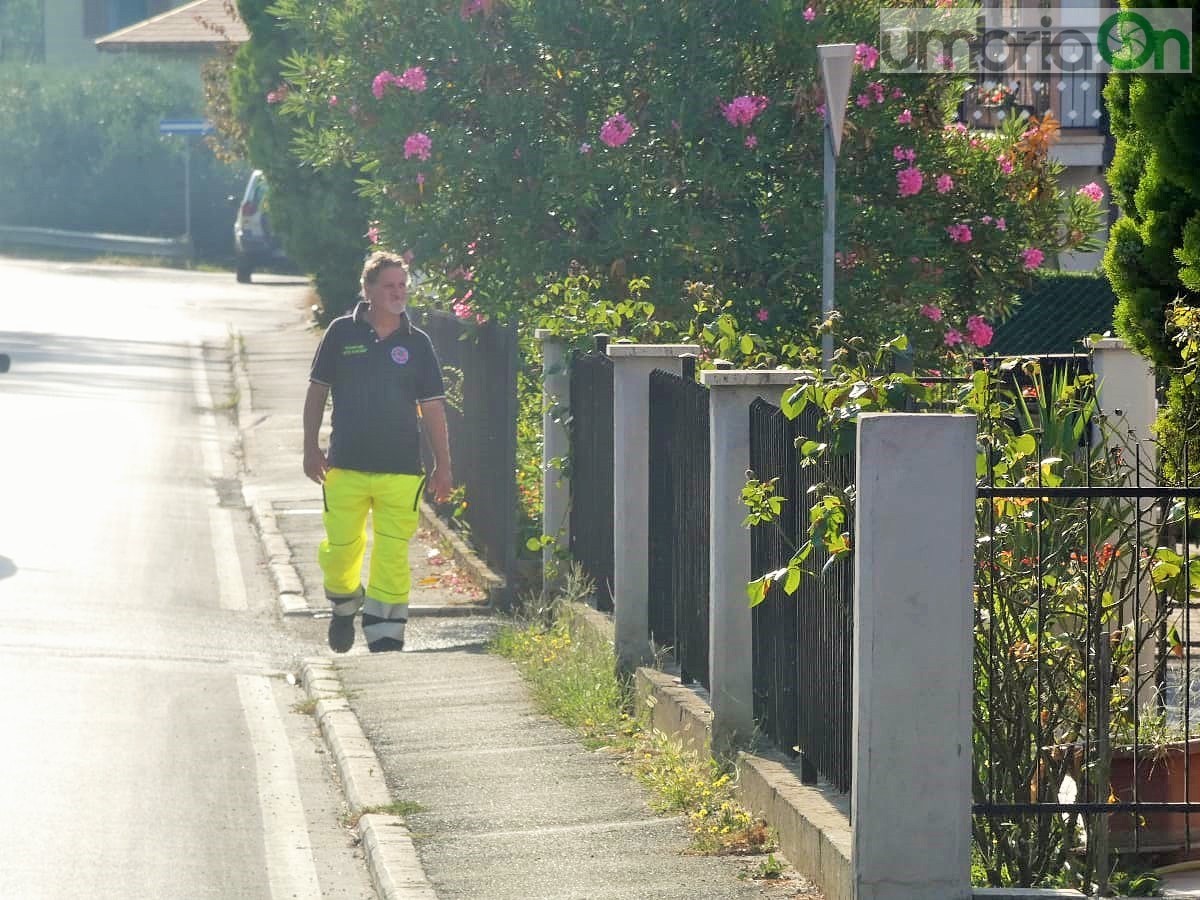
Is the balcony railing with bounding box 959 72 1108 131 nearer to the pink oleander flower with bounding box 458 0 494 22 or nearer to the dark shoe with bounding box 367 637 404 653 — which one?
the pink oleander flower with bounding box 458 0 494 22

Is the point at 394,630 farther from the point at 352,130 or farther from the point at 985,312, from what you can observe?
the point at 985,312

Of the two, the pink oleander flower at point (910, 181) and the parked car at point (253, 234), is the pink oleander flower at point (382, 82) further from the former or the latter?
the parked car at point (253, 234)

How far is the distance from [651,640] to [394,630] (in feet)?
5.40

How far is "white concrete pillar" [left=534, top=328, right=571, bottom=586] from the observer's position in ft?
38.1

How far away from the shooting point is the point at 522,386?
43.1ft

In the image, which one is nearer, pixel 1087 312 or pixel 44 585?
pixel 44 585

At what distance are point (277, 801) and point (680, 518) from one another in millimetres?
2054

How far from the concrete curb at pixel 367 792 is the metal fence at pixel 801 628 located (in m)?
1.35

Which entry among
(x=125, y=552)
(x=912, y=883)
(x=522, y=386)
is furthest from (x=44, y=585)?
(x=912, y=883)

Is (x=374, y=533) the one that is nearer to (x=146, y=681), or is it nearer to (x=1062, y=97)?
(x=146, y=681)

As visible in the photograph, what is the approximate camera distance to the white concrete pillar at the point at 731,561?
7609 mm

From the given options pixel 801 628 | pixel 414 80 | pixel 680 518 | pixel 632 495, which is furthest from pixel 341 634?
pixel 414 80

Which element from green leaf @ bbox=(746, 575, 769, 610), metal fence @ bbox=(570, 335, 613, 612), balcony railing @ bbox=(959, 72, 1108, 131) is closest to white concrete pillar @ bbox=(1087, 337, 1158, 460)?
metal fence @ bbox=(570, 335, 613, 612)

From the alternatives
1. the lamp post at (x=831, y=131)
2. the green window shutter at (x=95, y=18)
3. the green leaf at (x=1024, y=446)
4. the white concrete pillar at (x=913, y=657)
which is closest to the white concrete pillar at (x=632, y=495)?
the lamp post at (x=831, y=131)
